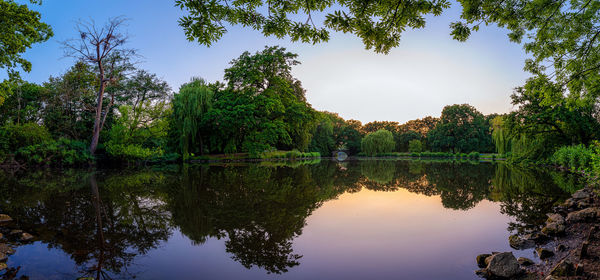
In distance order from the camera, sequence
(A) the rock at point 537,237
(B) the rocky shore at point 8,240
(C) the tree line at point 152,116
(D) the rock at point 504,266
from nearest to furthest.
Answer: (D) the rock at point 504,266 → (B) the rocky shore at point 8,240 → (A) the rock at point 537,237 → (C) the tree line at point 152,116

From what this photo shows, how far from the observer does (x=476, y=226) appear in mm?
4391

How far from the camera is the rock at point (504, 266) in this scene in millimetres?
2516

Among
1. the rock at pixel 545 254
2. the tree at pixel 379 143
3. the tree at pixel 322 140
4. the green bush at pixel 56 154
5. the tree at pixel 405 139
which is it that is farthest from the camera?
the tree at pixel 405 139

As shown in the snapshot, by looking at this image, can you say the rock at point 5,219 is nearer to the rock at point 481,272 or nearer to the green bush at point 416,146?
the rock at point 481,272

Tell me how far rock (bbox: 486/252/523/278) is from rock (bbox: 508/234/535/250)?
0.99 meters

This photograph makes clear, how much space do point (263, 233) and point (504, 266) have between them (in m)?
2.81

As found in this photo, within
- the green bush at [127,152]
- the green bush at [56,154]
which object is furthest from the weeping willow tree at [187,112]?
the green bush at [56,154]

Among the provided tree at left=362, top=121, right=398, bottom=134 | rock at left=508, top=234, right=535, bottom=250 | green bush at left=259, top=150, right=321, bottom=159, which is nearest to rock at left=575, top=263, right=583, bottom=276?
rock at left=508, top=234, right=535, bottom=250

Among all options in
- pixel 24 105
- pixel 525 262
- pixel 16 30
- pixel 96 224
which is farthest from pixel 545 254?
pixel 24 105

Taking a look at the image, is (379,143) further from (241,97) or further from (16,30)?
(16,30)

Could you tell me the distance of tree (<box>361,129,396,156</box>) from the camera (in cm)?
4959

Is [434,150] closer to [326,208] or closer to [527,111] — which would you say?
[527,111]

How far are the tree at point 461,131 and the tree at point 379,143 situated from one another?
10190 millimetres

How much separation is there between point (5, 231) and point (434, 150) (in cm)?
5891
